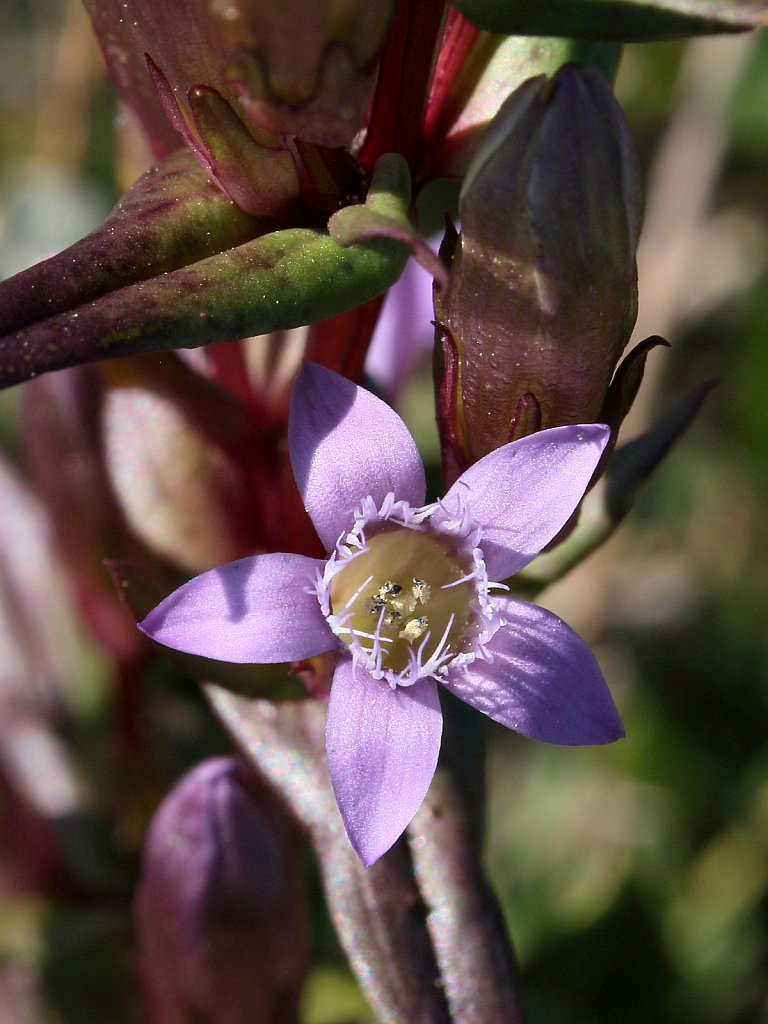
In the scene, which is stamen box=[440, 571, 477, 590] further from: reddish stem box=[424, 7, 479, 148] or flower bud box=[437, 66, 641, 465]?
reddish stem box=[424, 7, 479, 148]

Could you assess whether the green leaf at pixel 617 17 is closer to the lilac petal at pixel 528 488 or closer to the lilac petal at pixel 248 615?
the lilac petal at pixel 528 488

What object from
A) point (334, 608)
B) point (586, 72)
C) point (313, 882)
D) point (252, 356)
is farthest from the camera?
point (313, 882)

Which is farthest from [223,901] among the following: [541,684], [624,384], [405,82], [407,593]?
[405,82]

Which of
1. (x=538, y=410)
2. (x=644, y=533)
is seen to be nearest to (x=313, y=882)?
(x=538, y=410)

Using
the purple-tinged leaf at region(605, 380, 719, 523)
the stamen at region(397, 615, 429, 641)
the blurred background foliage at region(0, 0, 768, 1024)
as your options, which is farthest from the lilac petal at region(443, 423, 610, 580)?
the blurred background foliage at region(0, 0, 768, 1024)

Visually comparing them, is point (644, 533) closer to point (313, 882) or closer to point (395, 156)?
point (313, 882)

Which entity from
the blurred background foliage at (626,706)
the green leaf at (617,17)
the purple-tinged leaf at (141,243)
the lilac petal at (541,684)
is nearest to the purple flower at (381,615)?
the lilac petal at (541,684)

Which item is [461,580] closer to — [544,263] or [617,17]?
[544,263]
